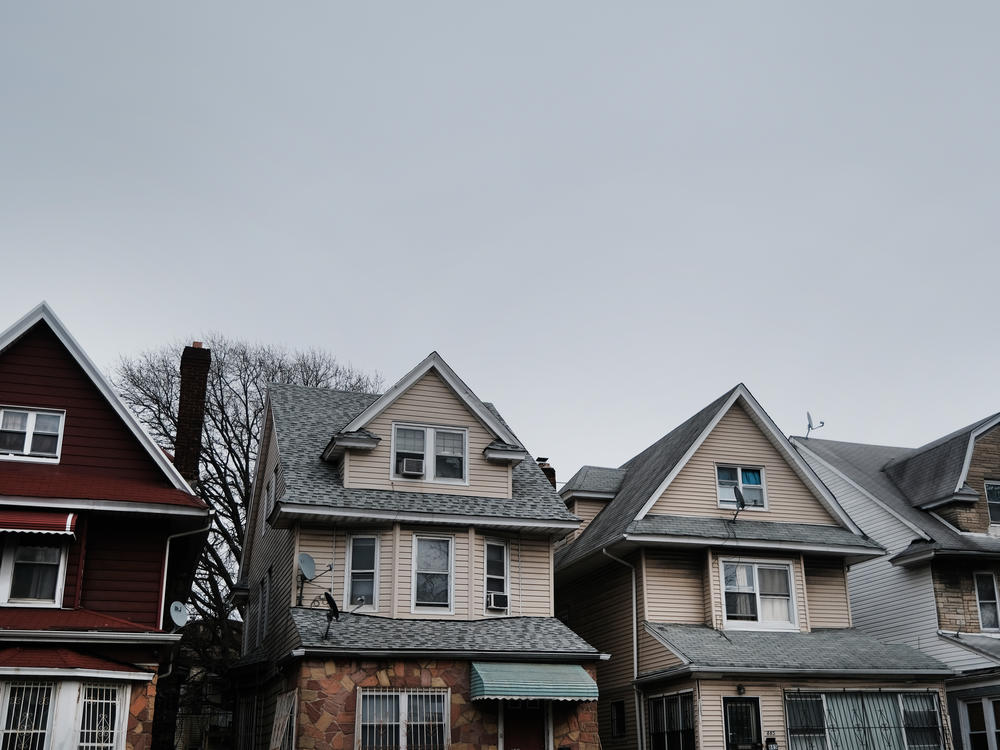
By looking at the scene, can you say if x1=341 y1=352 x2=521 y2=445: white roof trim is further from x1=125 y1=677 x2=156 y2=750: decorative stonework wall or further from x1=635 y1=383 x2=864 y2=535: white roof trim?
x1=125 y1=677 x2=156 y2=750: decorative stonework wall

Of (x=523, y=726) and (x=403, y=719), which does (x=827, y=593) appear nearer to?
(x=523, y=726)

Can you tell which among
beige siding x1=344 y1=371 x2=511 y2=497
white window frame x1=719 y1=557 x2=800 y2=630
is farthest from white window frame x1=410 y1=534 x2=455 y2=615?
white window frame x1=719 y1=557 x2=800 y2=630

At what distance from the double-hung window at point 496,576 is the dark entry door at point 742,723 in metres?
5.22

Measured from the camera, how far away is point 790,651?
897 inches

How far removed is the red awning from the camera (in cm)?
1750

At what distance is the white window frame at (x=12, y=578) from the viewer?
18.1m

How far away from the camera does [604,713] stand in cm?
2611

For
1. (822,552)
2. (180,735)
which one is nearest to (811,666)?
(822,552)

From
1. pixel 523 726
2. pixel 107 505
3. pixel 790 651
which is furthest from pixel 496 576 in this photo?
pixel 107 505

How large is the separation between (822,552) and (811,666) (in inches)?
149

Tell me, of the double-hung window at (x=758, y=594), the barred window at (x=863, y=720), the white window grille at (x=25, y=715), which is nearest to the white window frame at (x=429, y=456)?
the double-hung window at (x=758, y=594)

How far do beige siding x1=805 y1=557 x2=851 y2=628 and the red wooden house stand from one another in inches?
585

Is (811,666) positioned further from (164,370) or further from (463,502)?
(164,370)

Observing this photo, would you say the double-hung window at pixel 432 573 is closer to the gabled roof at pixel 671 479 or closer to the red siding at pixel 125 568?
the gabled roof at pixel 671 479
